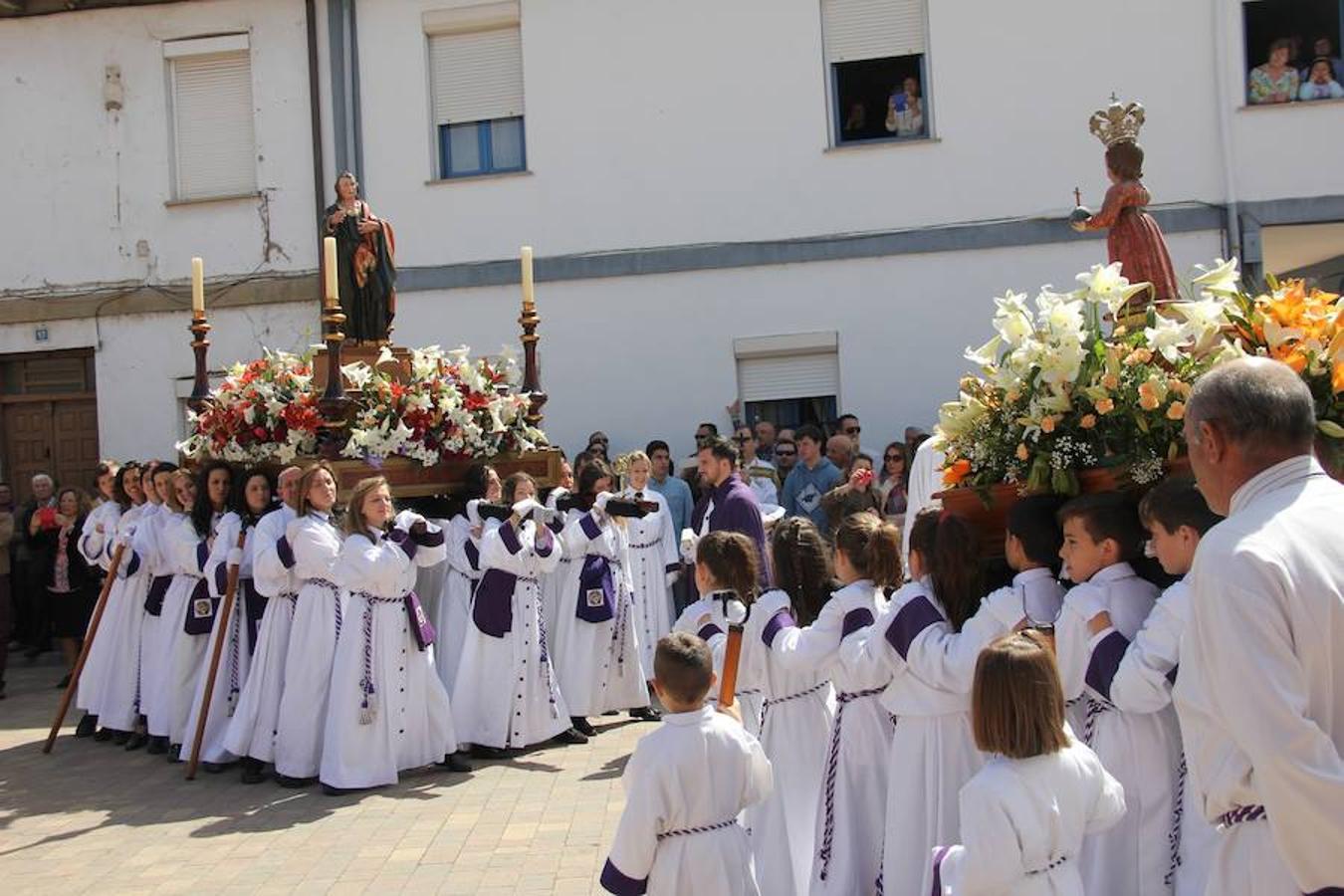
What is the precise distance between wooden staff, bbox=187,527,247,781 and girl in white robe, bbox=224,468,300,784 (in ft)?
0.65

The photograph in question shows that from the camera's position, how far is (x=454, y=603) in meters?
9.85

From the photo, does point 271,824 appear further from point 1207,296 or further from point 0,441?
point 0,441

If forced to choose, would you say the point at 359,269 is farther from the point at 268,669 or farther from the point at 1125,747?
the point at 1125,747

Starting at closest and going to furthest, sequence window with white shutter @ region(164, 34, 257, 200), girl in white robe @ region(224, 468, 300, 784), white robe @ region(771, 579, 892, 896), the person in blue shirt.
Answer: white robe @ region(771, 579, 892, 896) < girl in white robe @ region(224, 468, 300, 784) < the person in blue shirt < window with white shutter @ region(164, 34, 257, 200)

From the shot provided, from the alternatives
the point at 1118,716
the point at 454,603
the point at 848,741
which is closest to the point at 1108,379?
the point at 1118,716

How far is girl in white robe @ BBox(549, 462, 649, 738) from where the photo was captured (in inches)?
390

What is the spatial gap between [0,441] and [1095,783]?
1576cm

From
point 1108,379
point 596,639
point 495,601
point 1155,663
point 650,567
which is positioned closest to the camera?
point 1155,663

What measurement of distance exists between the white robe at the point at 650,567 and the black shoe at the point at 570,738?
1.53 metres

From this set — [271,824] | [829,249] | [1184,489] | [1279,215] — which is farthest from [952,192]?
[1184,489]

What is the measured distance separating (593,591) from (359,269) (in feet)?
9.01

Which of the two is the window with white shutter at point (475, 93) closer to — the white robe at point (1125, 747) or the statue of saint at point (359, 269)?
the statue of saint at point (359, 269)

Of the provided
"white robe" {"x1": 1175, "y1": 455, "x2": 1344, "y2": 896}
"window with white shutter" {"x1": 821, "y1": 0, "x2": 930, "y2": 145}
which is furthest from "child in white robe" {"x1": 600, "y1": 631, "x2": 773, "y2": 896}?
"window with white shutter" {"x1": 821, "y1": 0, "x2": 930, "y2": 145}

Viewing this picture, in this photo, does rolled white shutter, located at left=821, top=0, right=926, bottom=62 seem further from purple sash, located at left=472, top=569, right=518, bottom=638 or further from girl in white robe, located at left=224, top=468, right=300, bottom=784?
girl in white robe, located at left=224, top=468, right=300, bottom=784
